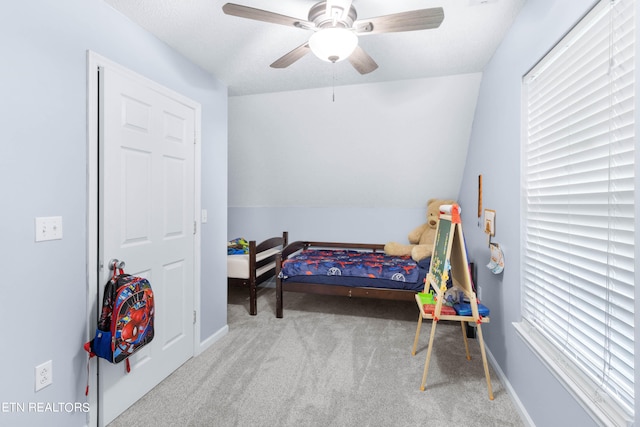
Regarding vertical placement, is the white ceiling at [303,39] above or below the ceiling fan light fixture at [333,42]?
above

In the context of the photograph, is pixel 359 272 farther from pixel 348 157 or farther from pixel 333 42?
pixel 333 42

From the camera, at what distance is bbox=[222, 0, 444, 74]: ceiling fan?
1332 mm

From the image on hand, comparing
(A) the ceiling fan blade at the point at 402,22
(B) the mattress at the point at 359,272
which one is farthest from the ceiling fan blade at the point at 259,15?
(B) the mattress at the point at 359,272

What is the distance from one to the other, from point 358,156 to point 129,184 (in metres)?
2.48

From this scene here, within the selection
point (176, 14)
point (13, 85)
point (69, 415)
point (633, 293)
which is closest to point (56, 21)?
point (13, 85)

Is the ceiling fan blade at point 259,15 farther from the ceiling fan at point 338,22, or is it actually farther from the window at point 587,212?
the window at point 587,212

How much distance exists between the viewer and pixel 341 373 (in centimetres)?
218

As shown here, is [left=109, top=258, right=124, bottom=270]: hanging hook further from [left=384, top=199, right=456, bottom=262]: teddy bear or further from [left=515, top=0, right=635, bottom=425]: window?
[left=384, top=199, right=456, bottom=262]: teddy bear

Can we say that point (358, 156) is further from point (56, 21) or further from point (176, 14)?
point (56, 21)

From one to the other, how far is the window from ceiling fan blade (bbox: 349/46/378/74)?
87 cm

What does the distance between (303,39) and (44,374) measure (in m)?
2.34

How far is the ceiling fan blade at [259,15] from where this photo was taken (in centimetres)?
132

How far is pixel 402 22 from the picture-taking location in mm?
1401

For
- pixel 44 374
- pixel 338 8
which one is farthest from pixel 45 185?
pixel 338 8
